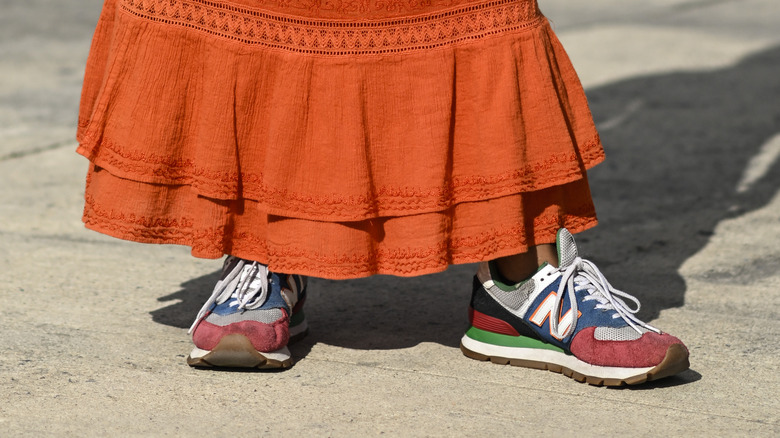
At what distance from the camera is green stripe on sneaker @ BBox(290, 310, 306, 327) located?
2.38 metres

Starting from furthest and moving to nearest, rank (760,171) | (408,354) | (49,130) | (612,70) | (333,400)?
(612,70) → (49,130) → (760,171) → (408,354) → (333,400)

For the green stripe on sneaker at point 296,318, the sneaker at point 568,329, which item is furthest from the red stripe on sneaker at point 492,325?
the green stripe on sneaker at point 296,318

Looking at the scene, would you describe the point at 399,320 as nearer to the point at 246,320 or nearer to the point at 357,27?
the point at 246,320

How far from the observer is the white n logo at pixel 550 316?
2.23 metres

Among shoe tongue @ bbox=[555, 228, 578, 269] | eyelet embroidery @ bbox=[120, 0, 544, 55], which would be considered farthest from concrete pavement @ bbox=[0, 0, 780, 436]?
eyelet embroidery @ bbox=[120, 0, 544, 55]

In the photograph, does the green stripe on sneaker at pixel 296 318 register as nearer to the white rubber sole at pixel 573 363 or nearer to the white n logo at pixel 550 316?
the white rubber sole at pixel 573 363

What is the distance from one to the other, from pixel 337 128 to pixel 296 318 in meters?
0.51

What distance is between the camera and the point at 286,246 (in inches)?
85.4

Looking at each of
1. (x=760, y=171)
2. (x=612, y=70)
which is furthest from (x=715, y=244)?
(x=612, y=70)

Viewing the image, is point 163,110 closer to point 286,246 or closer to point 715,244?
point 286,246

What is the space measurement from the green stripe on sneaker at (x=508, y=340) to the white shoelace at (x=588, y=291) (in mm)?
62

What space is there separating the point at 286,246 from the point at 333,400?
0.33m

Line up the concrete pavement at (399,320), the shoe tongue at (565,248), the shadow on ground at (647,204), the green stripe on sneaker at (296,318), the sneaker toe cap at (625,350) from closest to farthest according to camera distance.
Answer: the concrete pavement at (399,320)
the sneaker toe cap at (625,350)
the shoe tongue at (565,248)
the green stripe on sneaker at (296,318)
the shadow on ground at (647,204)

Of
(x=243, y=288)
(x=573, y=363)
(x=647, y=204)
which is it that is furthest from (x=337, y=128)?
(x=647, y=204)
